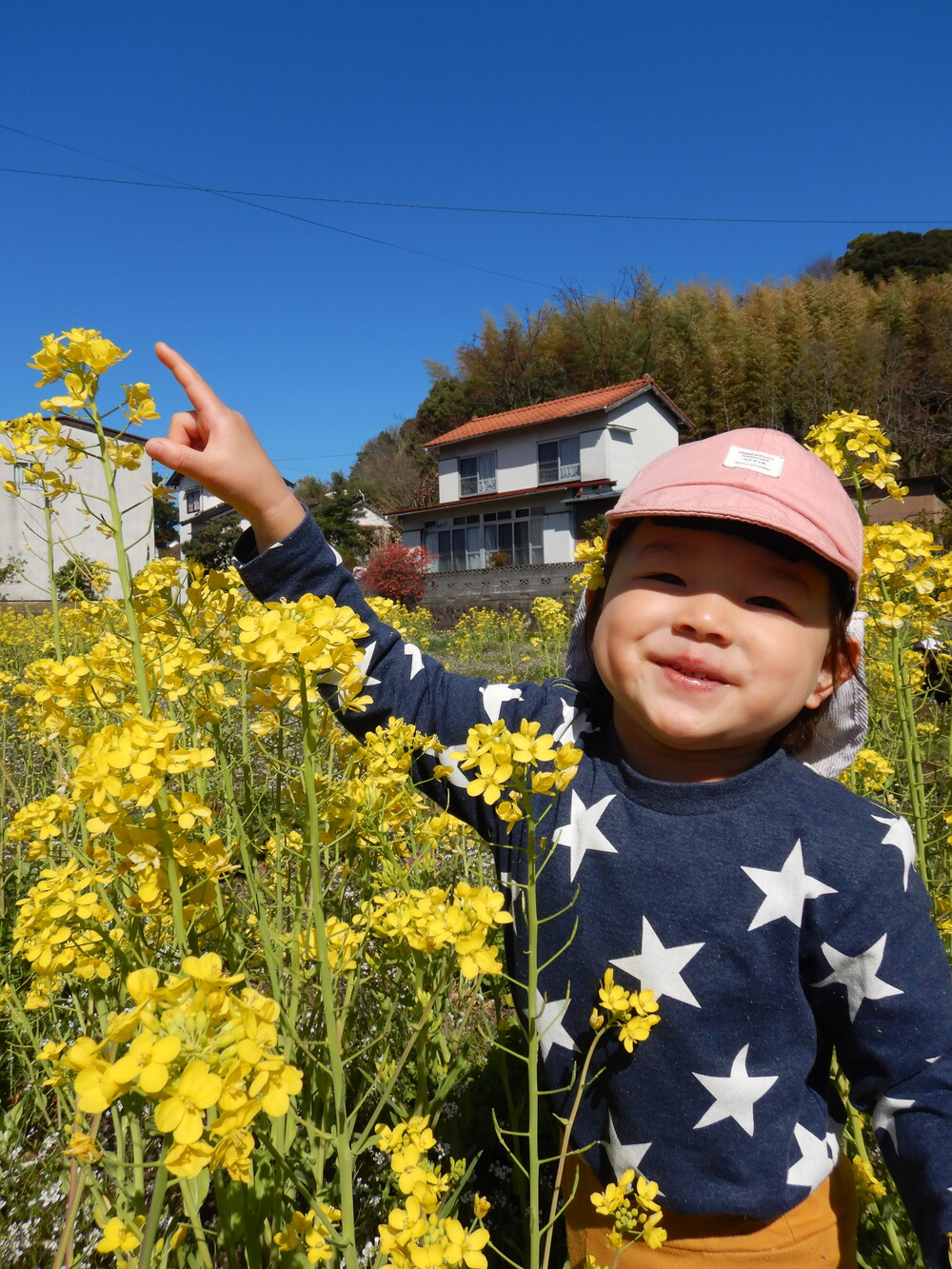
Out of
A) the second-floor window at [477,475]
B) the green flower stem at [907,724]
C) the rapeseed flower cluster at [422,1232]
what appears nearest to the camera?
the rapeseed flower cluster at [422,1232]

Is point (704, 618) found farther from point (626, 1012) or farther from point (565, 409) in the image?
point (565, 409)

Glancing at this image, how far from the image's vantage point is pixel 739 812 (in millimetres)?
1313

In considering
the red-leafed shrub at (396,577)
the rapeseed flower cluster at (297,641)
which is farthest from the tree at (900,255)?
the rapeseed flower cluster at (297,641)

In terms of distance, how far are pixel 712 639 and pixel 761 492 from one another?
0.82 ft

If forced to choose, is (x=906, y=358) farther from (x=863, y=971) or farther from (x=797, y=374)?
(x=863, y=971)

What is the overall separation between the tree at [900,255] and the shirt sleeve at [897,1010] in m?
45.9

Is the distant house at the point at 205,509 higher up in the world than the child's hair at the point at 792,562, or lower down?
higher up

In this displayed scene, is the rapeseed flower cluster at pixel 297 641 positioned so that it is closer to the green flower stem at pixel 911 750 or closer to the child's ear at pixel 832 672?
the child's ear at pixel 832 672

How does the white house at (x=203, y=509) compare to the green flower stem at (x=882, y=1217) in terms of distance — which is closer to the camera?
the green flower stem at (x=882, y=1217)

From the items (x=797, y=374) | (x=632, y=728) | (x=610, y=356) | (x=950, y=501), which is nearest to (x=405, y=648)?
(x=632, y=728)

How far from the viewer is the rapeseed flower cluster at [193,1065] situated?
587mm

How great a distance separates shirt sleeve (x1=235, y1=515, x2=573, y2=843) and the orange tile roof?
26569mm

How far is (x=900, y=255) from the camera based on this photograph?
41219mm

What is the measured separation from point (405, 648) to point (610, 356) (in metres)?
41.4
